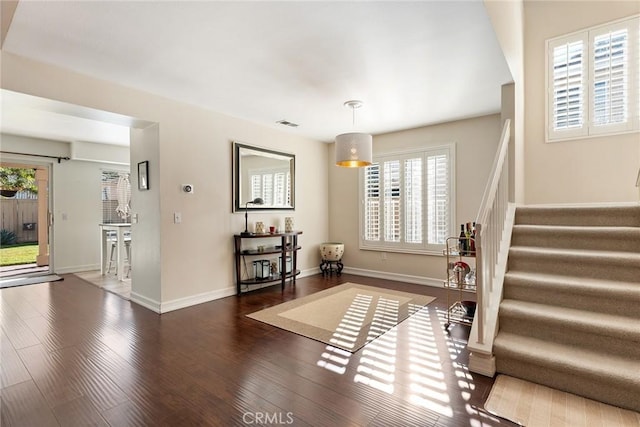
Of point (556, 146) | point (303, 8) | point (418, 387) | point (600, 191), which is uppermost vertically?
point (303, 8)

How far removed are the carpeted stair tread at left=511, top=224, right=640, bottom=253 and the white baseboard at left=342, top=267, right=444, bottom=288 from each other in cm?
190

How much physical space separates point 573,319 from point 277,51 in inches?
119

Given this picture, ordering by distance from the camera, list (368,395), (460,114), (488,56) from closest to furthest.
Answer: (368,395)
(488,56)
(460,114)

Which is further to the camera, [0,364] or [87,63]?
[87,63]

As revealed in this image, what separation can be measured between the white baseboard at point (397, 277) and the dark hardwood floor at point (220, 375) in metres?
1.31

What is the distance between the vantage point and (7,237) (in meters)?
7.73

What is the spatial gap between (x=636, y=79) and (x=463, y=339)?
337 centimetres

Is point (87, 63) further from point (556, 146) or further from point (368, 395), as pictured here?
point (556, 146)

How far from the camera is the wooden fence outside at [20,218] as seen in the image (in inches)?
300

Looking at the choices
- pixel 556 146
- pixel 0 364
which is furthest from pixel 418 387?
pixel 556 146

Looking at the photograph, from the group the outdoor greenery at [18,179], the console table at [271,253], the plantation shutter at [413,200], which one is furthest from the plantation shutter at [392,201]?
the outdoor greenery at [18,179]

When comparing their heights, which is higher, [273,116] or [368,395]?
[273,116]

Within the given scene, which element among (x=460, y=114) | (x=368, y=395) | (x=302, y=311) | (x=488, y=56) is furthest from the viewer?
(x=460, y=114)

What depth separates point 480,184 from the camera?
442 cm
